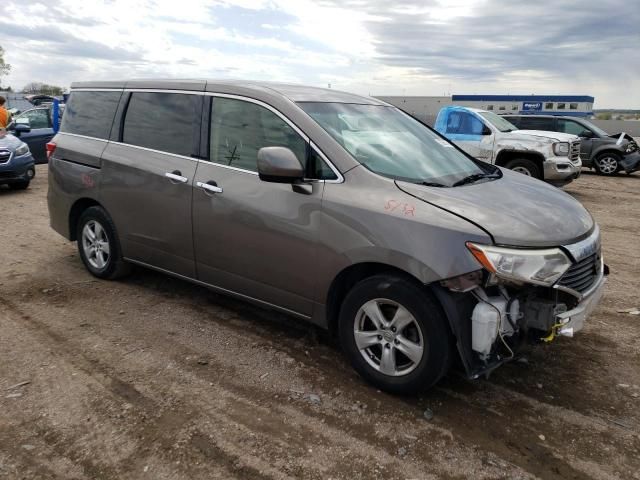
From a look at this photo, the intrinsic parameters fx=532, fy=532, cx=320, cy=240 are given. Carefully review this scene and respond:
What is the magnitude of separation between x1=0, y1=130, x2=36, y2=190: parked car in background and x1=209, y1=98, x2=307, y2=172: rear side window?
7.47 metres

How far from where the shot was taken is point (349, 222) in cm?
326

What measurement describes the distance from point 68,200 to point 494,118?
9.81 m

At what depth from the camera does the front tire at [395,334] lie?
300cm

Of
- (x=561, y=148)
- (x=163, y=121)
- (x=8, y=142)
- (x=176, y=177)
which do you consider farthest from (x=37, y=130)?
(x=561, y=148)

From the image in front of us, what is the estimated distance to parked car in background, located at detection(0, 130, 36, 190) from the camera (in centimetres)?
970

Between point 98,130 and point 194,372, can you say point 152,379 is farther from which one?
point 98,130

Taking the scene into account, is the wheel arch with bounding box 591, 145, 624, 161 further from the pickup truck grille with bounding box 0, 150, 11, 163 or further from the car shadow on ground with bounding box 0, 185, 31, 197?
the pickup truck grille with bounding box 0, 150, 11, 163

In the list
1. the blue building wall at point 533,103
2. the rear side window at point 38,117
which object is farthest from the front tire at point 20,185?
the blue building wall at point 533,103

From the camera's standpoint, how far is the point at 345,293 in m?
3.48

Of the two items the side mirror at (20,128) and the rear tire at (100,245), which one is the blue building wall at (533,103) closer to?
the side mirror at (20,128)

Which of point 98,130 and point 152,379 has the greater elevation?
point 98,130

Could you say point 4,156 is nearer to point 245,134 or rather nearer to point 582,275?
point 245,134

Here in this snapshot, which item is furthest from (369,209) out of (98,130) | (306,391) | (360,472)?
(98,130)

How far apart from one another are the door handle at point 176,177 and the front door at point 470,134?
819 cm
